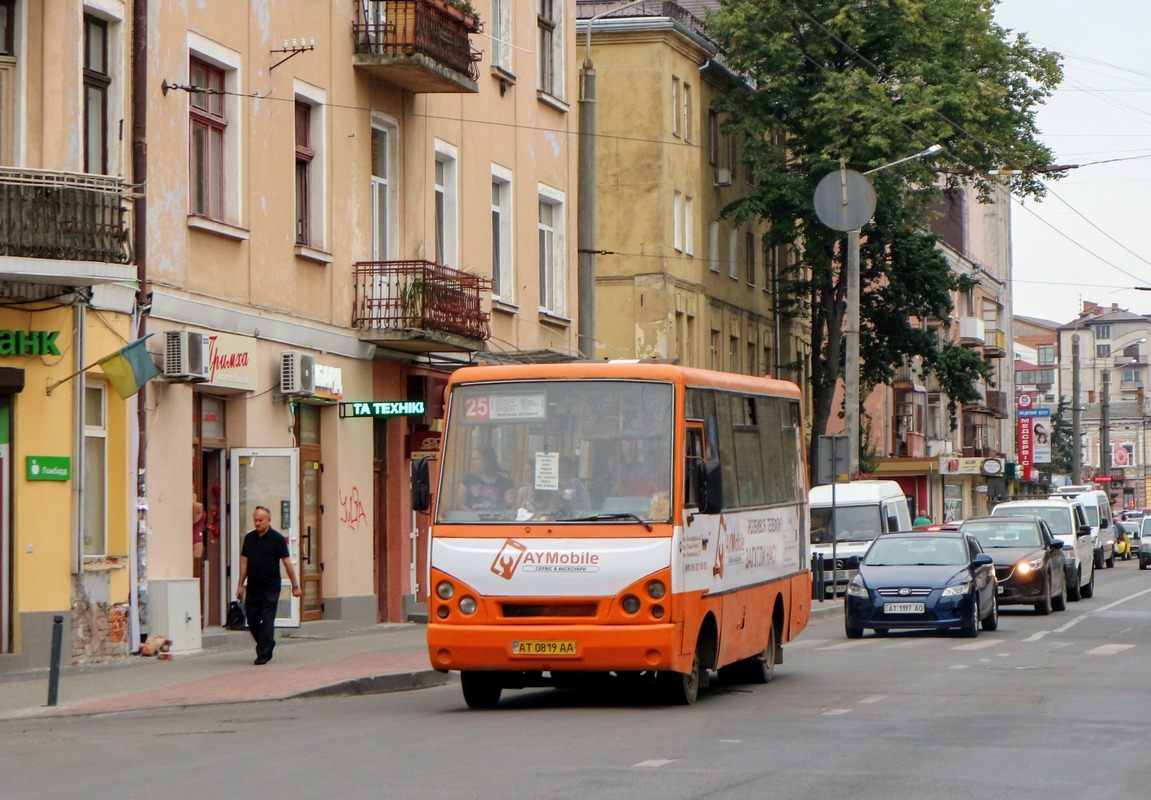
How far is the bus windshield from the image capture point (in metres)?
16.0

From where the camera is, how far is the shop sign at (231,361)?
934 inches

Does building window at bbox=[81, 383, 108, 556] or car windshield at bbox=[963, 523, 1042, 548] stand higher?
building window at bbox=[81, 383, 108, 556]

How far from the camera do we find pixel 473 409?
1659cm

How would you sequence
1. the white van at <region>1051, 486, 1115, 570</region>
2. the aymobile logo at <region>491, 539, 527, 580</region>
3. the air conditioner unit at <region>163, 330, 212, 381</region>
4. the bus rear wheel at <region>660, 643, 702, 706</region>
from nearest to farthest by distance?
1. the aymobile logo at <region>491, 539, 527, 580</region>
2. the bus rear wheel at <region>660, 643, 702, 706</region>
3. the air conditioner unit at <region>163, 330, 212, 381</region>
4. the white van at <region>1051, 486, 1115, 570</region>

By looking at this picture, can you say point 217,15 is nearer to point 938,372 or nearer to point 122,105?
point 122,105

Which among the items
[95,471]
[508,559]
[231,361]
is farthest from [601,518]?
[231,361]

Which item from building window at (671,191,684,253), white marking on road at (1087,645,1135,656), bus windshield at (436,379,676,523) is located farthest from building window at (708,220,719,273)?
bus windshield at (436,379,676,523)

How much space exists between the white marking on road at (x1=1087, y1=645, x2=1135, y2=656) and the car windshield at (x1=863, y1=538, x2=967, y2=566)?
9.68 feet

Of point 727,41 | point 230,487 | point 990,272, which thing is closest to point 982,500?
point 990,272

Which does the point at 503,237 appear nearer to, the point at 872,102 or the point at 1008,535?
the point at 1008,535

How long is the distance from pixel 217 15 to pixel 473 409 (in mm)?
9669

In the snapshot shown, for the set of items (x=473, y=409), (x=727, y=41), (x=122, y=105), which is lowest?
(x=473, y=409)

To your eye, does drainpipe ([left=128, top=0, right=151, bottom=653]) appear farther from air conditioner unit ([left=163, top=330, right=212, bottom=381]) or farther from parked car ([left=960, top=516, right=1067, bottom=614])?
parked car ([left=960, top=516, right=1067, bottom=614])

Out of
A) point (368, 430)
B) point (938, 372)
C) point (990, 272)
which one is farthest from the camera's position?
point (990, 272)
